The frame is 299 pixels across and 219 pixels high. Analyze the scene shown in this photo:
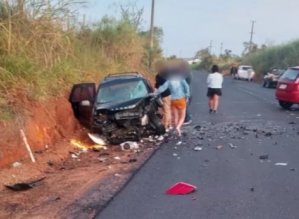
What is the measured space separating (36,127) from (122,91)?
3133mm

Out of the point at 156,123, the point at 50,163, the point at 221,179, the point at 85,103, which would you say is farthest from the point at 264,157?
the point at 85,103

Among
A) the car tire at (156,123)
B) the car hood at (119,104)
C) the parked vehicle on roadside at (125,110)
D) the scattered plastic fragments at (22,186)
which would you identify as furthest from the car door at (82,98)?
the scattered plastic fragments at (22,186)

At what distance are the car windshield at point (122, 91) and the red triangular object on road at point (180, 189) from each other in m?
6.36

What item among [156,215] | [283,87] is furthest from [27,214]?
[283,87]

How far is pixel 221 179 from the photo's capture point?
9.34m

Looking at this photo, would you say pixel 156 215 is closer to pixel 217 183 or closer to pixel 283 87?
pixel 217 183

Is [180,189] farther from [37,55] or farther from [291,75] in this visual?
[291,75]

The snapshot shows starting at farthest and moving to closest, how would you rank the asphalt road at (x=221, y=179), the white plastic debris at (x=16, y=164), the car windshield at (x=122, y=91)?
the car windshield at (x=122, y=91) < the white plastic debris at (x=16, y=164) < the asphalt road at (x=221, y=179)

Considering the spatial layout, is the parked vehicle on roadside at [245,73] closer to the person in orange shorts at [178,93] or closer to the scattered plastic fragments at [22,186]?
the person in orange shorts at [178,93]

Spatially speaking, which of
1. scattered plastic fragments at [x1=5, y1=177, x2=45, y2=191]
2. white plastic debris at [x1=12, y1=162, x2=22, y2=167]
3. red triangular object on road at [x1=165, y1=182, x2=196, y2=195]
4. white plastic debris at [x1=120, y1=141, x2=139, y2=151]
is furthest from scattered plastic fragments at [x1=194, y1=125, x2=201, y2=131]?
red triangular object on road at [x1=165, y1=182, x2=196, y2=195]

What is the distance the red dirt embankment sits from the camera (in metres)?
11.2

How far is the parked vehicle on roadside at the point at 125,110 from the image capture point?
46.8 feet

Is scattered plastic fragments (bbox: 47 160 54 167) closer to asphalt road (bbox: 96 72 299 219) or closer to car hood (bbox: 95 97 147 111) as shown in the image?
asphalt road (bbox: 96 72 299 219)

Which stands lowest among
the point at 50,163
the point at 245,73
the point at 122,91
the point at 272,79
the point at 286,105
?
the point at 245,73
